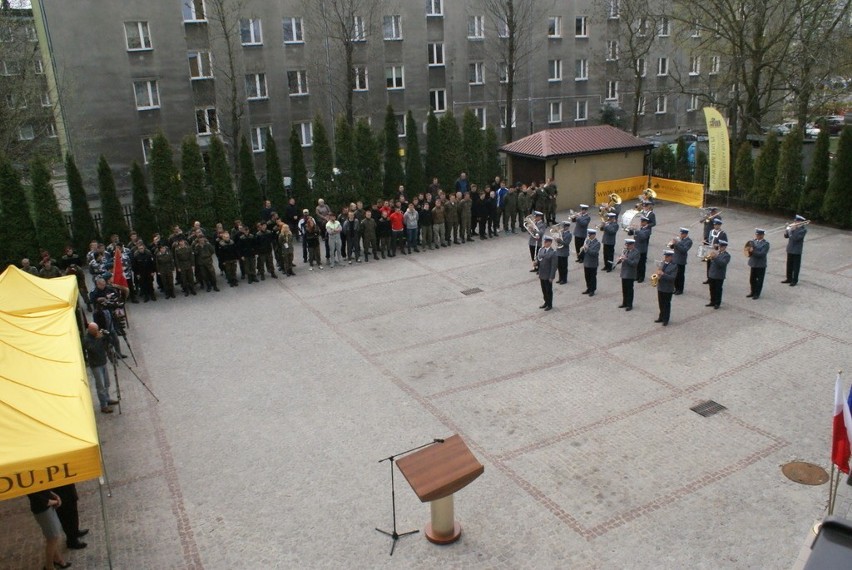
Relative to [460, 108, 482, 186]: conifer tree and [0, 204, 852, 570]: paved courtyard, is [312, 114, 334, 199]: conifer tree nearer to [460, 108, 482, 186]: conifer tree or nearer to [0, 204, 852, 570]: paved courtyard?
[460, 108, 482, 186]: conifer tree

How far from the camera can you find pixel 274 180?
23516mm

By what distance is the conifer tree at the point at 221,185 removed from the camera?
22.0 metres

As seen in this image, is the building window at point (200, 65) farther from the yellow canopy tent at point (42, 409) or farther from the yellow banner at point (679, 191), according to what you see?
the yellow canopy tent at point (42, 409)

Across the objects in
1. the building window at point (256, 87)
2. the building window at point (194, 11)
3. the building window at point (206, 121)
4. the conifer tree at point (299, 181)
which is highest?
the building window at point (194, 11)

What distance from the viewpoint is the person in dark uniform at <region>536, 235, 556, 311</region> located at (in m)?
14.9

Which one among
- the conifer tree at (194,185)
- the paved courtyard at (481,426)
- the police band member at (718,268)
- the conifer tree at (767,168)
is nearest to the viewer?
the paved courtyard at (481,426)

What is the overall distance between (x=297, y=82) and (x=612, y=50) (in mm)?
18138

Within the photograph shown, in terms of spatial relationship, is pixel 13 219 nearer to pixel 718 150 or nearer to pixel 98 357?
pixel 98 357

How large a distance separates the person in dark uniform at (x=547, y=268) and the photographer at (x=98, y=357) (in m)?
8.55

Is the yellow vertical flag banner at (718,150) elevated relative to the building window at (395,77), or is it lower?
lower

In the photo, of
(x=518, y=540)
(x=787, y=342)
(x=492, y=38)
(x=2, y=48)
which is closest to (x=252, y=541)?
(x=518, y=540)

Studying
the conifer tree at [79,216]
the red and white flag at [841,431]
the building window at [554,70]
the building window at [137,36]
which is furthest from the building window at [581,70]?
the red and white flag at [841,431]

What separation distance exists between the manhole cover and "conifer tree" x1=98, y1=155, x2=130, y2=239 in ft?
Result: 60.1

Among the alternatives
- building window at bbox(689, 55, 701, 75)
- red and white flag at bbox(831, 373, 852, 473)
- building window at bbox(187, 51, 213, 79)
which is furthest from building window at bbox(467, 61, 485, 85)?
red and white flag at bbox(831, 373, 852, 473)
